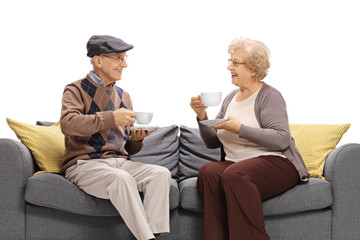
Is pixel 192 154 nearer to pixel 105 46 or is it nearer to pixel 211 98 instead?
pixel 211 98

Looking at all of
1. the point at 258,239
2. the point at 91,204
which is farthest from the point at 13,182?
the point at 258,239

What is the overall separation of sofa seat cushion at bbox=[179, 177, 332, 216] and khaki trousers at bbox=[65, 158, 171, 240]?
227mm

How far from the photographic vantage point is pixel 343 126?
3080mm

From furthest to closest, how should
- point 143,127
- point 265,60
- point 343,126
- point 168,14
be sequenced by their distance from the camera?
point 168,14, point 343,126, point 265,60, point 143,127

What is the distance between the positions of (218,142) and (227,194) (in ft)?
1.76

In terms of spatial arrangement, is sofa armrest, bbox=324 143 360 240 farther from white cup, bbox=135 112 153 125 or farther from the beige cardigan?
white cup, bbox=135 112 153 125

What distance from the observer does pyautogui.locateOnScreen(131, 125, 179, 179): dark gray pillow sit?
320 cm

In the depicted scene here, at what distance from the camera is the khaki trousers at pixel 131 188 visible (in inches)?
90.0

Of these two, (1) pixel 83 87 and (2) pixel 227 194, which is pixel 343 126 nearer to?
(2) pixel 227 194

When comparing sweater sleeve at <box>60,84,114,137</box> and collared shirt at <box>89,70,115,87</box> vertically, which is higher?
collared shirt at <box>89,70,115,87</box>

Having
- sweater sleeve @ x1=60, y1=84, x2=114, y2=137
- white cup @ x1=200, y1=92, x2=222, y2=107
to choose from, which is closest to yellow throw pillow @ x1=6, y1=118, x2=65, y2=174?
sweater sleeve @ x1=60, y1=84, x2=114, y2=137

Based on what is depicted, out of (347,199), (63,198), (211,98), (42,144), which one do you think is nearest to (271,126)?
(211,98)

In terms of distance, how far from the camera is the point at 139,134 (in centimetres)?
263

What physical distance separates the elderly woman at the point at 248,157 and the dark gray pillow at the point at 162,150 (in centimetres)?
48
